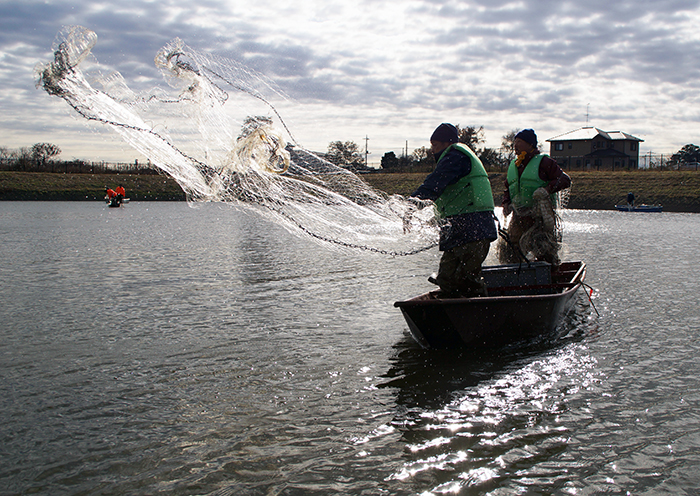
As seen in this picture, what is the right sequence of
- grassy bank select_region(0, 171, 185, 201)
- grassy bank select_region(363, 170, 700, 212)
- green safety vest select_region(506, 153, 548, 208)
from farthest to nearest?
grassy bank select_region(0, 171, 185, 201) → grassy bank select_region(363, 170, 700, 212) → green safety vest select_region(506, 153, 548, 208)

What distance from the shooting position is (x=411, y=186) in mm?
54594

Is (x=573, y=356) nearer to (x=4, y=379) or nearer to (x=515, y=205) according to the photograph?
(x=515, y=205)

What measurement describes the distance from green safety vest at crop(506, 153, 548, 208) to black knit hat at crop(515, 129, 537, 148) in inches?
8.7

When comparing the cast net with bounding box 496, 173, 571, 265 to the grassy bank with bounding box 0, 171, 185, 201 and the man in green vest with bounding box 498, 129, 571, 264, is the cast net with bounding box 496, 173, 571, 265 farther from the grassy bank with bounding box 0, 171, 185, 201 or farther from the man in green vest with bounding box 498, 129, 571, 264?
the grassy bank with bounding box 0, 171, 185, 201

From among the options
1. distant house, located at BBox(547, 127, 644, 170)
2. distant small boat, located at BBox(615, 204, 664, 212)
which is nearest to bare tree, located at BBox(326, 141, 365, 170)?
distant small boat, located at BBox(615, 204, 664, 212)

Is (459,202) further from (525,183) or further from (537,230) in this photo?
(537,230)

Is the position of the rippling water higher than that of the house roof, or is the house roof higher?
the house roof

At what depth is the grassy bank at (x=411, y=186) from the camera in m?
44.2

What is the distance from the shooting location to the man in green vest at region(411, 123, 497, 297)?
19.6 ft

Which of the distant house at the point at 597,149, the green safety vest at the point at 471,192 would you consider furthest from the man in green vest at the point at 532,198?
the distant house at the point at 597,149

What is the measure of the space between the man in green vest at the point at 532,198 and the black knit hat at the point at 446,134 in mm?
2330

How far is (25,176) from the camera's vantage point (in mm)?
59688

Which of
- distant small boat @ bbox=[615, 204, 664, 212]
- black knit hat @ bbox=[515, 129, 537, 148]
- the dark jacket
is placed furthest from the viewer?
distant small boat @ bbox=[615, 204, 664, 212]

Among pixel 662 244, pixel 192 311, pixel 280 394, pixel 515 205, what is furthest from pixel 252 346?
pixel 662 244
